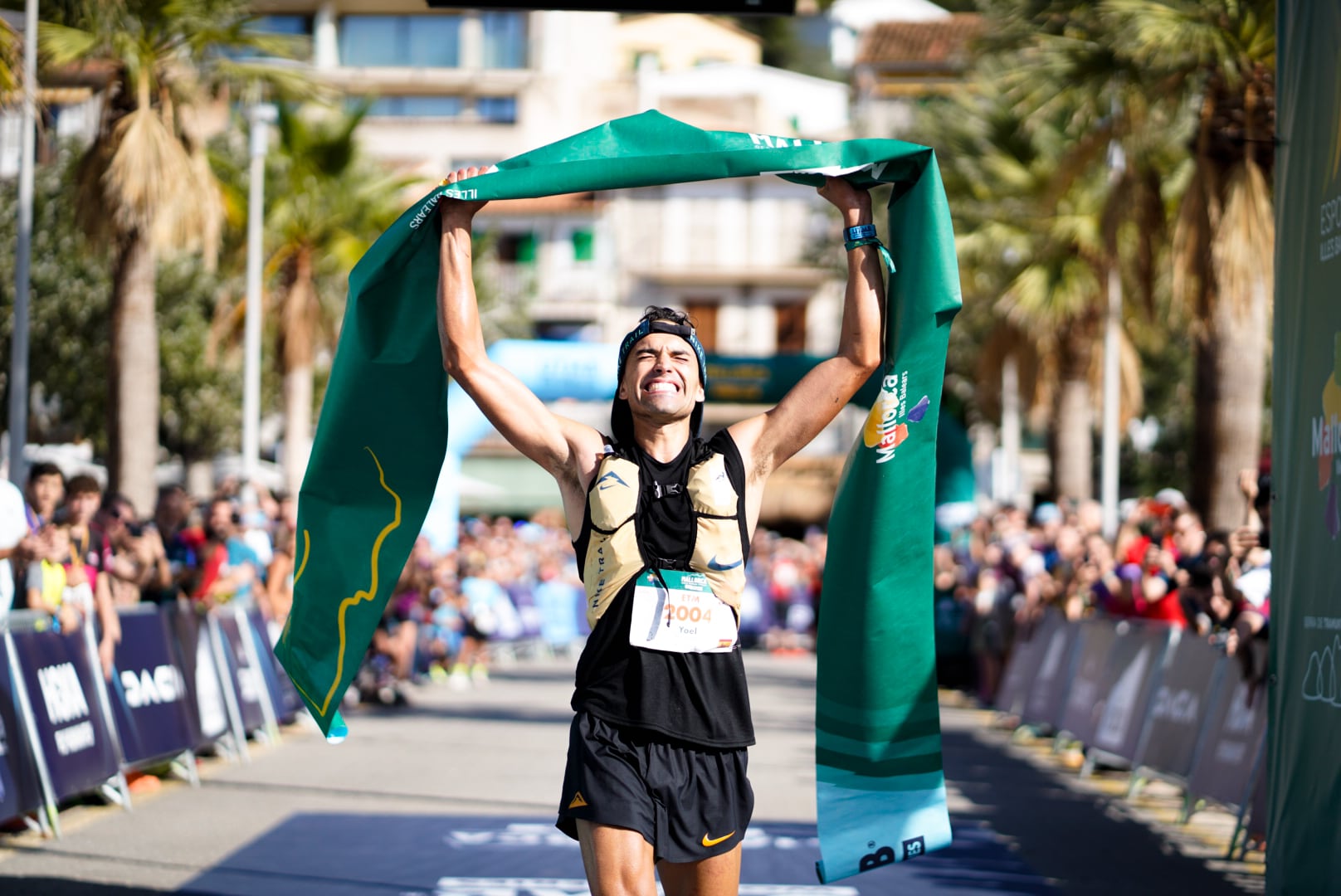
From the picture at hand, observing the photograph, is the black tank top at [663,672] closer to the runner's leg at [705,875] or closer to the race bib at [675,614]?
the race bib at [675,614]

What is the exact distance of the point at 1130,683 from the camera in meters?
12.6

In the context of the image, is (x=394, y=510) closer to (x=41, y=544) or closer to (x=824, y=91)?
(x=41, y=544)

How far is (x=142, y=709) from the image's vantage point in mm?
11273

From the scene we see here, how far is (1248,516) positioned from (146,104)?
11336 mm

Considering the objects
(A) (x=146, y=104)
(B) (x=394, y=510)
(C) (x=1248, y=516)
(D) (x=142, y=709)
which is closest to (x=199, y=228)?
(A) (x=146, y=104)

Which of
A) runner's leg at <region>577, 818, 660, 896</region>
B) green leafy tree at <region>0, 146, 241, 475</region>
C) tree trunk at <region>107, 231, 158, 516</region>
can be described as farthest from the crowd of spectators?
green leafy tree at <region>0, 146, 241, 475</region>

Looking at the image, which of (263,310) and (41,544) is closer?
(41,544)

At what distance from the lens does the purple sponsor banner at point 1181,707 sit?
10664mm

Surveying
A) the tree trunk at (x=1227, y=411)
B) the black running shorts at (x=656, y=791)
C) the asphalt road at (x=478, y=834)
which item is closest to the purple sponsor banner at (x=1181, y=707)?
the asphalt road at (x=478, y=834)

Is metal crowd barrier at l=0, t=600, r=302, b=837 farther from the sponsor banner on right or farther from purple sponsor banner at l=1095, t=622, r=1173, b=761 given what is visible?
purple sponsor banner at l=1095, t=622, r=1173, b=761

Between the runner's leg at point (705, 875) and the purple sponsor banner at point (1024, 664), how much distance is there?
11544 mm

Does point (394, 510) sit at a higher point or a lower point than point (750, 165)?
lower

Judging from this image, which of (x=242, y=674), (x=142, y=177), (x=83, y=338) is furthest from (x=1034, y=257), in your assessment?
(x=83, y=338)

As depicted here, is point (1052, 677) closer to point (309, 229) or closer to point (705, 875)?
point (705, 875)
